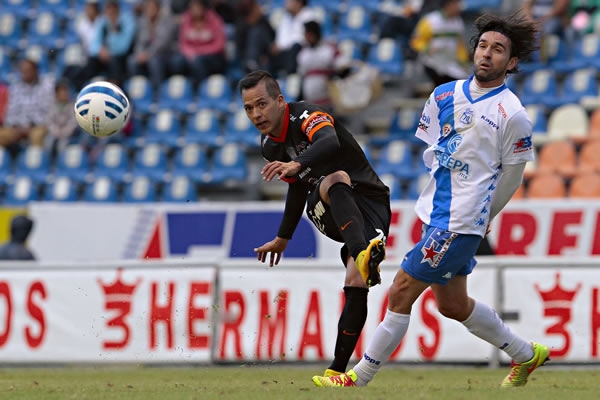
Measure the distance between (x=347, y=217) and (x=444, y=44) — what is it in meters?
8.94

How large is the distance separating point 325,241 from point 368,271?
719 centimetres

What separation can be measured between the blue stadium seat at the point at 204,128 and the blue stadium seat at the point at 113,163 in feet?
3.27

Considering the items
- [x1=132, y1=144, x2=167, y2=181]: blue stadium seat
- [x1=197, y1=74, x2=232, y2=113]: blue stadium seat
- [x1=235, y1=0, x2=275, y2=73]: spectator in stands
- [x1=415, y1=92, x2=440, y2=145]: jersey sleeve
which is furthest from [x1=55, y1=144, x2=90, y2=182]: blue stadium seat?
[x1=415, y1=92, x2=440, y2=145]: jersey sleeve

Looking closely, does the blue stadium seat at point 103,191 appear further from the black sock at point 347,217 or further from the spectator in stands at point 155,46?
the black sock at point 347,217

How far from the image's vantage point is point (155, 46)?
63.4 ft

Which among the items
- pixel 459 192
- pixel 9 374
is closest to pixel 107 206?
pixel 9 374

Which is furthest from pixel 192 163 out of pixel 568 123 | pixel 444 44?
pixel 568 123

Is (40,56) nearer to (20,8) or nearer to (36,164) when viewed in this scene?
(20,8)

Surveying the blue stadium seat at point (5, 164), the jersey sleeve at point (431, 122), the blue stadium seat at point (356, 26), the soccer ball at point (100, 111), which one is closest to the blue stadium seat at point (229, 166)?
the blue stadium seat at point (356, 26)

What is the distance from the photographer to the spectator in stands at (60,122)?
18.3 meters

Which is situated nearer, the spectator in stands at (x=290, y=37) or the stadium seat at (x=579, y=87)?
the stadium seat at (x=579, y=87)

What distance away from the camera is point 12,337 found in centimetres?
1284

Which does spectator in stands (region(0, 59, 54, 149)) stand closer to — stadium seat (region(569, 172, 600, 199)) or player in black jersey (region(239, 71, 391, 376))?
stadium seat (region(569, 172, 600, 199))

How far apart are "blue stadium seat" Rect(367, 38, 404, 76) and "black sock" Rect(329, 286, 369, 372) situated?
999cm
